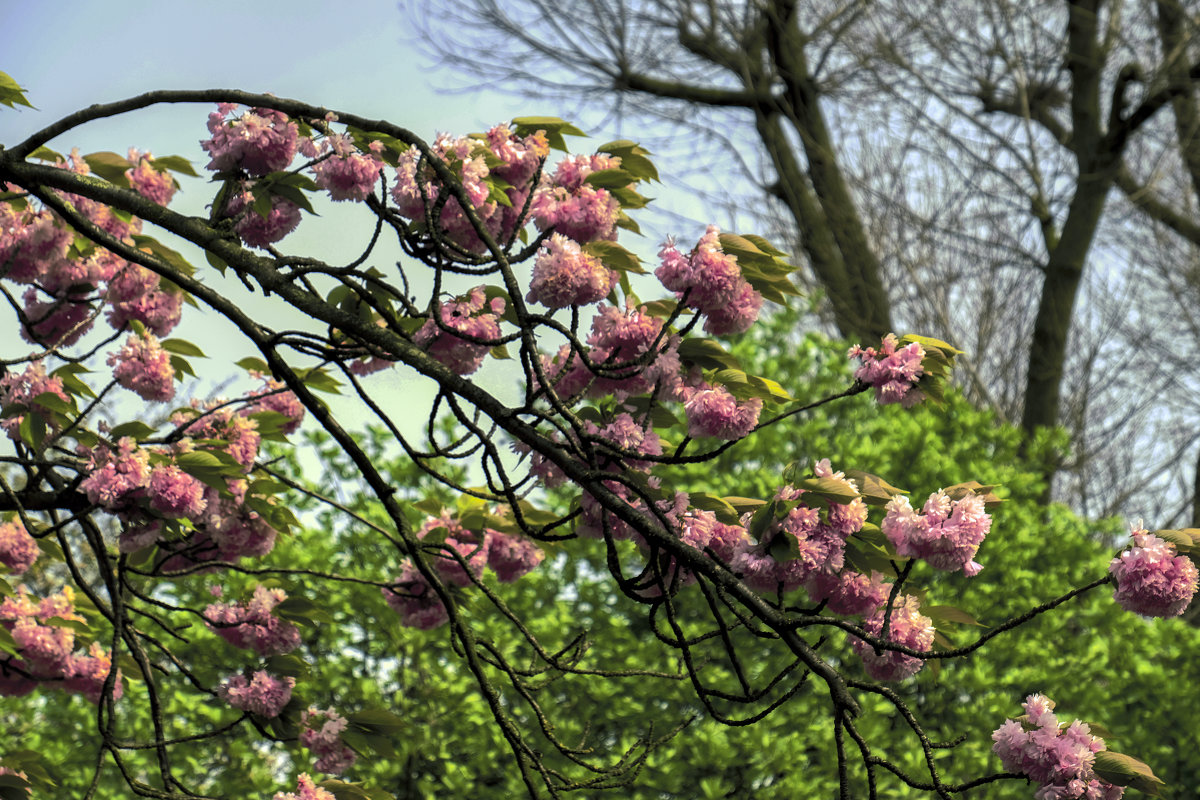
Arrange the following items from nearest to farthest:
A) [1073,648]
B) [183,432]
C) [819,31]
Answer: [183,432] → [1073,648] → [819,31]

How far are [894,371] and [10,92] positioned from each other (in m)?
2.29

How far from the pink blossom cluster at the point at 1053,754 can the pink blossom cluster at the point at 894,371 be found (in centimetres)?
68

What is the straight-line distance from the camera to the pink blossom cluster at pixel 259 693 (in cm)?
330

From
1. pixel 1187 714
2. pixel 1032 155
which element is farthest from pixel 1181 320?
pixel 1187 714

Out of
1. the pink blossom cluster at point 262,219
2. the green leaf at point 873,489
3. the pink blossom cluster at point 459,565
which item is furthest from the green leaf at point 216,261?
the green leaf at point 873,489

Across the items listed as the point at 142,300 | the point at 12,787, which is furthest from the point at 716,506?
the point at 12,787

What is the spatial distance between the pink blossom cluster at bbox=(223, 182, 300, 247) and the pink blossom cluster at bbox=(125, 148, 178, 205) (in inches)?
36.4

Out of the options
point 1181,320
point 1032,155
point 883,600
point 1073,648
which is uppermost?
point 1181,320

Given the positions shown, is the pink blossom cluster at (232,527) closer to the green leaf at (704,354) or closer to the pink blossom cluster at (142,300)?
the pink blossom cluster at (142,300)

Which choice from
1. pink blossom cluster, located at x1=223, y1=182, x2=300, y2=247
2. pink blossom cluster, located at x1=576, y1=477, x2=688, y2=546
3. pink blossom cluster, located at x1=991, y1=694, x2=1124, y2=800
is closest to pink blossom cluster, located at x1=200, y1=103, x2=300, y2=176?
pink blossom cluster, located at x1=223, y1=182, x2=300, y2=247

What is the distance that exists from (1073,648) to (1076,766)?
177 inches

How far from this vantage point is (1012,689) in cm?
595

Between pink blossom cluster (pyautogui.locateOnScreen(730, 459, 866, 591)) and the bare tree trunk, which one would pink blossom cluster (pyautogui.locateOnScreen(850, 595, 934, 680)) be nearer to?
pink blossom cluster (pyautogui.locateOnScreen(730, 459, 866, 591))

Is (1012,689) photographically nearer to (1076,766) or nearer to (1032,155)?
(1076,766)
